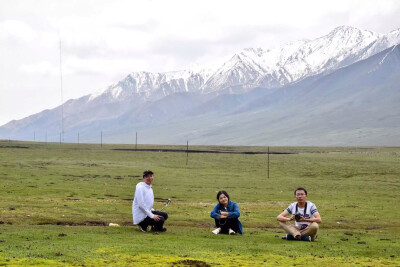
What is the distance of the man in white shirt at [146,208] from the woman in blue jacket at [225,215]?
2.07m

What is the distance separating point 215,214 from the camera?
22078 mm

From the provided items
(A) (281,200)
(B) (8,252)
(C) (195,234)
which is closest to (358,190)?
(A) (281,200)

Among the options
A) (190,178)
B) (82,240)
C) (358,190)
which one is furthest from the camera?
(190,178)

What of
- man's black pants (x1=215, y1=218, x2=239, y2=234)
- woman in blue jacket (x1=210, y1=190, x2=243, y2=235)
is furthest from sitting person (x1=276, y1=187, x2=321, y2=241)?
man's black pants (x1=215, y1=218, x2=239, y2=234)

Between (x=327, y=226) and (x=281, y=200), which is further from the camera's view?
(x=281, y=200)

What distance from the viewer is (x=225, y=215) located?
21984 millimetres

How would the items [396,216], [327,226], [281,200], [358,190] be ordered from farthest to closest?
[358,190] → [281,200] → [396,216] → [327,226]

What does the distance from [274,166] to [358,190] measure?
39.9 meters

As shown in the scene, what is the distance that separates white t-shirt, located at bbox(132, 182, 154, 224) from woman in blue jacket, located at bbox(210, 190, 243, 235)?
2.35m

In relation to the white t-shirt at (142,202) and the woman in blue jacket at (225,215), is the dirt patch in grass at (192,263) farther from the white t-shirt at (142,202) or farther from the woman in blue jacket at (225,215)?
the white t-shirt at (142,202)

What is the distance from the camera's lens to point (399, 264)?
1703 centimetres

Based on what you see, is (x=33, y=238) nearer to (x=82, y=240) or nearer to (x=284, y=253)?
(x=82, y=240)

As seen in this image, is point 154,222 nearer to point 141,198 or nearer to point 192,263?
point 141,198

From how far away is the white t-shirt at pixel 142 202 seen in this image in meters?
22.0
